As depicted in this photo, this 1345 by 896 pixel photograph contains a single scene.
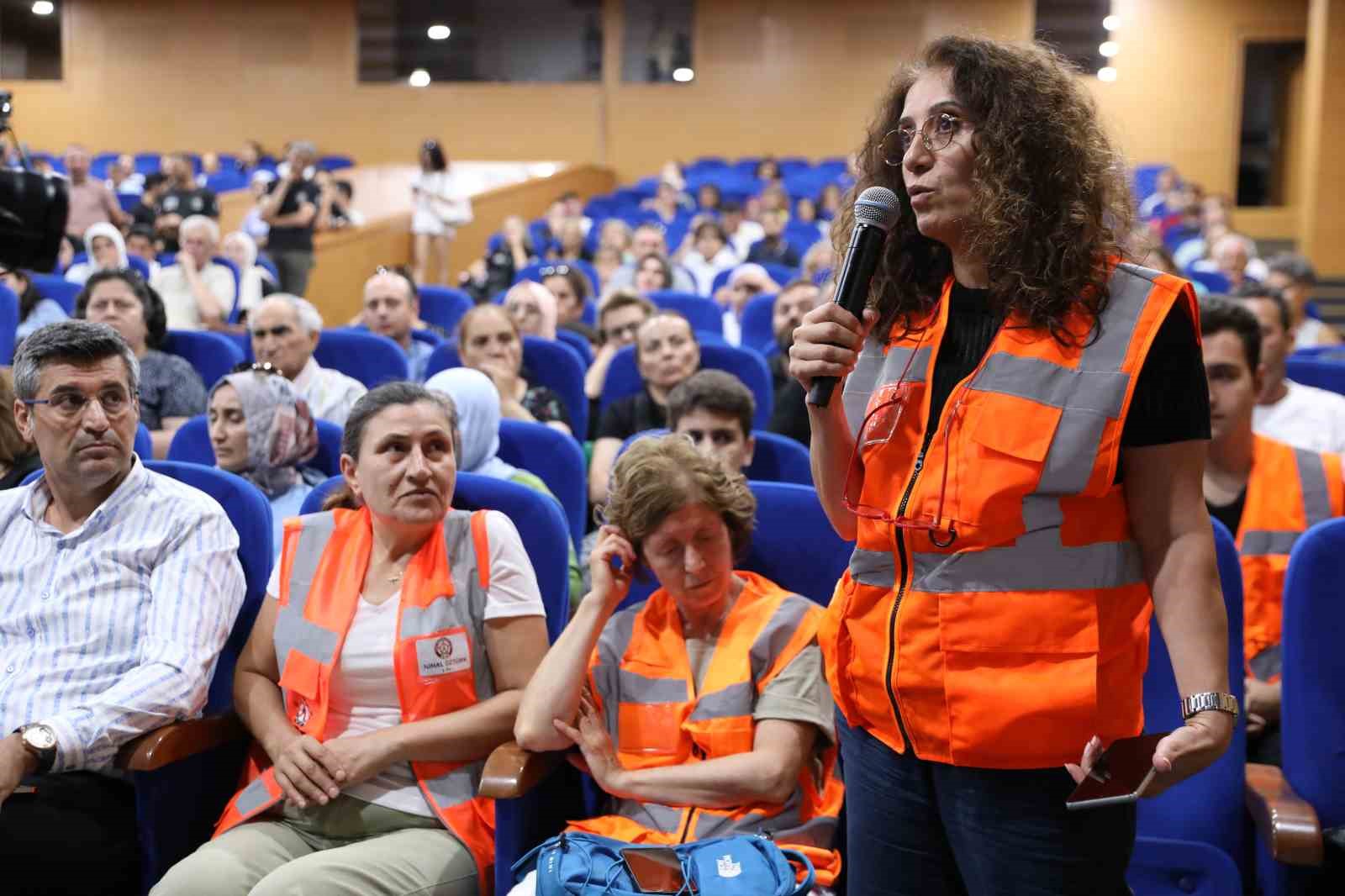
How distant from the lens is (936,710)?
1053mm

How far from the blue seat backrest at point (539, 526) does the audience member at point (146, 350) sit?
71.3 inches

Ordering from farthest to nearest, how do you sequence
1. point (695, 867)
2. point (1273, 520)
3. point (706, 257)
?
1. point (706, 257)
2. point (1273, 520)
3. point (695, 867)

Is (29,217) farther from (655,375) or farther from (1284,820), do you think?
(1284,820)

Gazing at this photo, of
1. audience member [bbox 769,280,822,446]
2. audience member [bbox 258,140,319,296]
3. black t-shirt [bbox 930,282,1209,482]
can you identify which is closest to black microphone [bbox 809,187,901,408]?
black t-shirt [bbox 930,282,1209,482]

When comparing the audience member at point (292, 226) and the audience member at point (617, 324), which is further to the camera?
the audience member at point (292, 226)

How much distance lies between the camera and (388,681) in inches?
70.9

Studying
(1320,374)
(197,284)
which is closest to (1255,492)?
(1320,374)

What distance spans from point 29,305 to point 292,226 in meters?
3.32

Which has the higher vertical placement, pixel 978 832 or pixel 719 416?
pixel 719 416

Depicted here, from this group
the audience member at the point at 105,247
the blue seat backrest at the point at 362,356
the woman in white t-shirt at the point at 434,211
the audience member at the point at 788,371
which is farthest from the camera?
the woman in white t-shirt at the point at 434,211

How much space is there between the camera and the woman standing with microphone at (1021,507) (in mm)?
1018

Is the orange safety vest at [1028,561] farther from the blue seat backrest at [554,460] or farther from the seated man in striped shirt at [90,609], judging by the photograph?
the blue seat backrest at [554,460]

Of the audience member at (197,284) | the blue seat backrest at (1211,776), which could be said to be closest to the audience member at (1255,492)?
the blue seat backrest at (1211,776)

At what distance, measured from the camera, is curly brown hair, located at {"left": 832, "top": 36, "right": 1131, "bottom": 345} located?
105 cm
